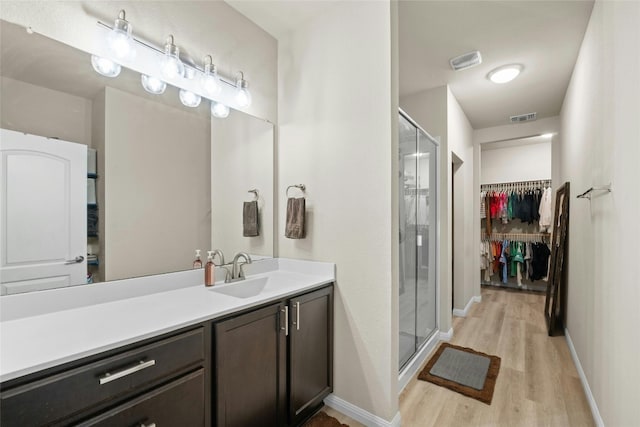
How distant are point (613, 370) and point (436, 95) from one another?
282cm

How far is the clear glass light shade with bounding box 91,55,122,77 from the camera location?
1.44m

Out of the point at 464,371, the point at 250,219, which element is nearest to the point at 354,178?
the point at 250,219

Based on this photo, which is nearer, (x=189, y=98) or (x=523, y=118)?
(x=189, y=98)

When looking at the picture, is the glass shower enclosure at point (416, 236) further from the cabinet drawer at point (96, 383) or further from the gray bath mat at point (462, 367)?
the cabinet drawer at point (96, 383)

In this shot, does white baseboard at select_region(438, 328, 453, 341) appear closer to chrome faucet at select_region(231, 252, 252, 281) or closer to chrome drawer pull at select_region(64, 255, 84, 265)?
chrome faucet at select_region(231, 252, 252, 281)

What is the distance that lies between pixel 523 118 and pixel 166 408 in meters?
5.19

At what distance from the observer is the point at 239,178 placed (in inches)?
87.7

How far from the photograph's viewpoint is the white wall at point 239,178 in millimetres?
A: 2033

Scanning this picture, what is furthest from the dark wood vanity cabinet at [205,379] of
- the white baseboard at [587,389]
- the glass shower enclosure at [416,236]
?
the white baseboard at [587,389]

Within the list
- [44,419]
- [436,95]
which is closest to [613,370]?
[44,419]

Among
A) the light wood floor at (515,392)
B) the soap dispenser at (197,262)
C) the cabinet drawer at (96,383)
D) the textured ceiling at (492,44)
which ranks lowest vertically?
the light wood floor at (515,392)

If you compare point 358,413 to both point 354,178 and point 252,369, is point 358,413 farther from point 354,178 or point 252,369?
point 354,178

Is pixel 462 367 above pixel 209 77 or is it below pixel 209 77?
below

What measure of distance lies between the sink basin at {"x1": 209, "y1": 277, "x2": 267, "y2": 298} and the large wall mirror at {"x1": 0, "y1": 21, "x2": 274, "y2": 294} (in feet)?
0.83
